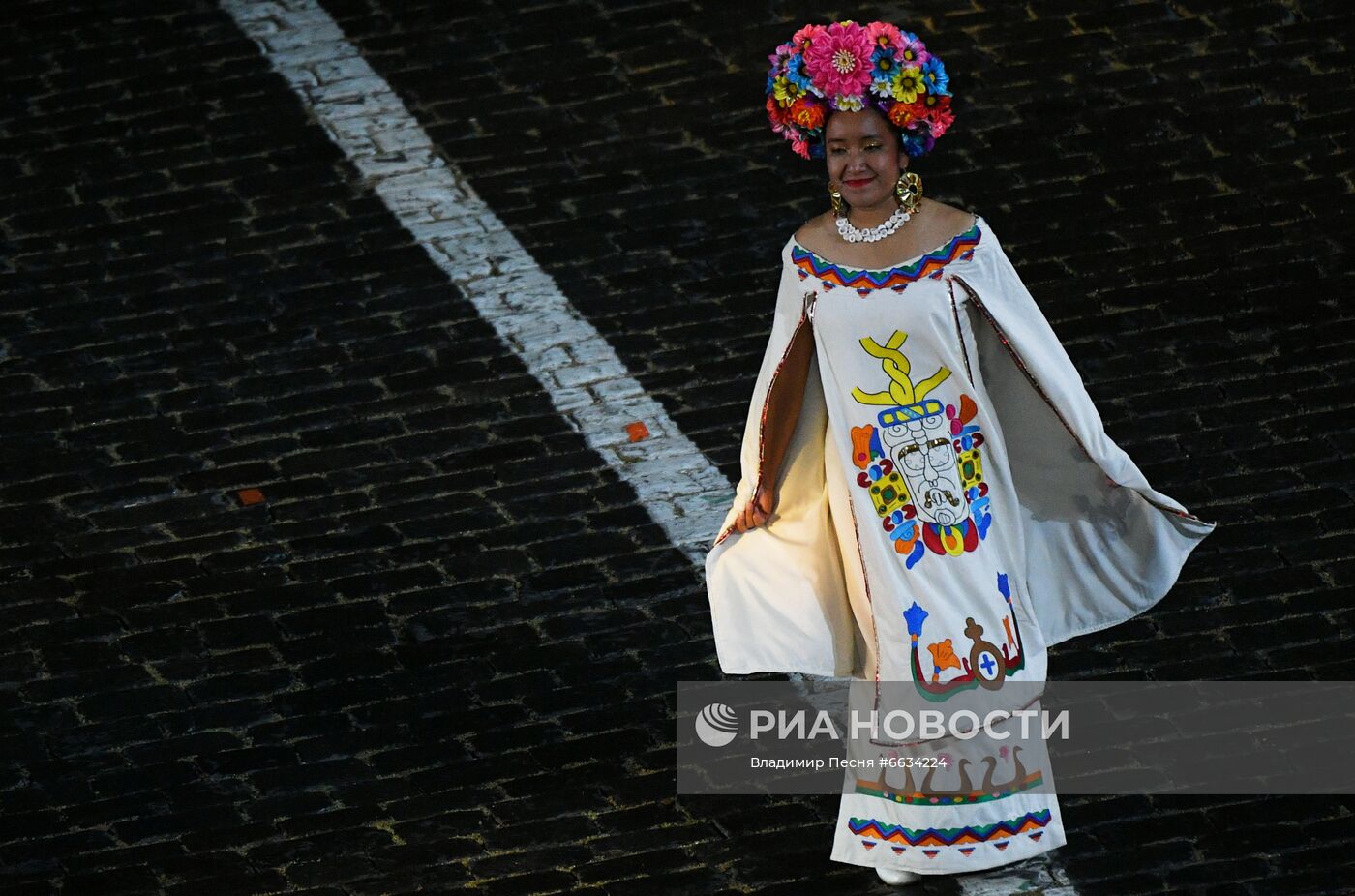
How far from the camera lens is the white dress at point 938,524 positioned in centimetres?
625

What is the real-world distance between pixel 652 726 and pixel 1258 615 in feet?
6.93

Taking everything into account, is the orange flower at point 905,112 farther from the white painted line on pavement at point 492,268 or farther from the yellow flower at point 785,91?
the white painted line on pavement at point 492,268

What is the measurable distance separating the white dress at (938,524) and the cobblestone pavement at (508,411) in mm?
449

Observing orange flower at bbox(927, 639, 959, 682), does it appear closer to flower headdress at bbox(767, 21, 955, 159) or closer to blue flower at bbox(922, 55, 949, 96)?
flower headdress at bbox(767, 21, 955, 159)

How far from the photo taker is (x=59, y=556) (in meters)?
8.59

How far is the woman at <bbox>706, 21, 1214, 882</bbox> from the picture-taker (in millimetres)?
6184

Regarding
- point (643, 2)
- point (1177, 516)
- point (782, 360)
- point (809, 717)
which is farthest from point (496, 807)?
point (643, 2)

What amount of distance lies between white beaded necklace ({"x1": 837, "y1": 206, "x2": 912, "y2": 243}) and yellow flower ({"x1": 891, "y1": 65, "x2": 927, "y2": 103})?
1.06 ft

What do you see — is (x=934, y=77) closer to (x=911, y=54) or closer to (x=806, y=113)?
(x=911, y=54)

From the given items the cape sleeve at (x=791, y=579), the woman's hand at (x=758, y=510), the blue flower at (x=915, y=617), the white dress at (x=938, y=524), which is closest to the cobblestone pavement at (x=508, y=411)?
the white dress at (x=938, y=524)

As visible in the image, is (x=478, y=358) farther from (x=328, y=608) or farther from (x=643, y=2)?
(x=643, y=2)

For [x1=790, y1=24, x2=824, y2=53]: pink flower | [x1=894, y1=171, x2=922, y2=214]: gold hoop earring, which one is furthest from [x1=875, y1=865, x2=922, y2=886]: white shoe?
[x1=790, y1=24, x2=824, y2=53]: pink flower

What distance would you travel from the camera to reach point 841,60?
6027 millimetres

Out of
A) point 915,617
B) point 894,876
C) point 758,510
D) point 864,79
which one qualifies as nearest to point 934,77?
point 864,79
